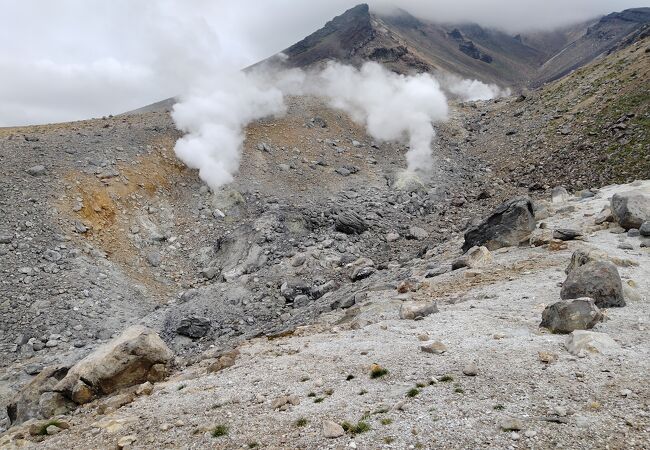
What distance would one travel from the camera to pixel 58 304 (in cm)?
1770

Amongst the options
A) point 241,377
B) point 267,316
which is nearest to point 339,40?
point 267,316

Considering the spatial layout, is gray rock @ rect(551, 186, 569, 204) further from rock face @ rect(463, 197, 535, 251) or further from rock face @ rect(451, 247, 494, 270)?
rock face @ rect(451, 247, 494, 270)

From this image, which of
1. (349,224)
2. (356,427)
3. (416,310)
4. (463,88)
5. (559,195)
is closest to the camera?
(356,427)

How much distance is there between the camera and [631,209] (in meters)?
17.3

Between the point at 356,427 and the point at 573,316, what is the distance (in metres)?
5.93

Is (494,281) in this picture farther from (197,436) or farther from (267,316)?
(197,436)

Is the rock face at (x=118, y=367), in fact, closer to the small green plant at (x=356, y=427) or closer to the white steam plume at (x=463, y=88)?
the small green plant at (x=356, y=427)

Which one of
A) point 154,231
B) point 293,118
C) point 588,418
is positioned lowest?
point 588,418

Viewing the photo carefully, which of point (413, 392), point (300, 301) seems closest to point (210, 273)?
point (300, 301)

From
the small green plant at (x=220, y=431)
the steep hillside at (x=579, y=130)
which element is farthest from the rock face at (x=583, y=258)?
the steep hillside at (x=579, y=130)

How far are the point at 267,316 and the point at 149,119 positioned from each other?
20.3m

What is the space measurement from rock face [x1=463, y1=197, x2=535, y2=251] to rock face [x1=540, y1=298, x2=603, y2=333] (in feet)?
26.5

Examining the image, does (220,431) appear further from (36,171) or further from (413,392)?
(36,171)

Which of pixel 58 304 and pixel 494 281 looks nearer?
pixel 494 281
